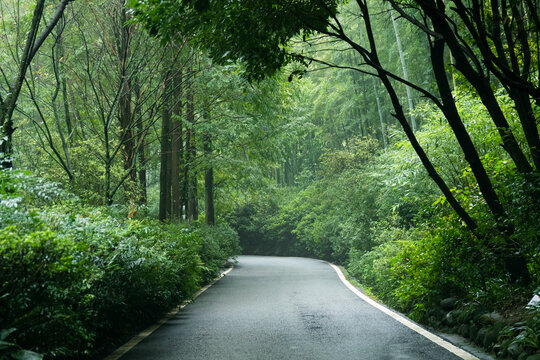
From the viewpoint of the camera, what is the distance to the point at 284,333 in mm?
6301

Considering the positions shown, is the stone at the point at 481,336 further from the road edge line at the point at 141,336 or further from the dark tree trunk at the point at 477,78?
the road edge line at the point at 141,336

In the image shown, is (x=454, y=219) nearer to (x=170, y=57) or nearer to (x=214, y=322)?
(x=214, y=322)

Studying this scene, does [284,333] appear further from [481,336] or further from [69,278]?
[69,278]

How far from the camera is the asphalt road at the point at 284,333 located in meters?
5.11

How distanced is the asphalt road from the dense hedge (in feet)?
1.57

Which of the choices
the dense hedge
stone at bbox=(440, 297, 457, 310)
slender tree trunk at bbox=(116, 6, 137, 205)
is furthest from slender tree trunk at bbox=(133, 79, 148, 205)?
stone at bbox=(440, 297, 457, 310)

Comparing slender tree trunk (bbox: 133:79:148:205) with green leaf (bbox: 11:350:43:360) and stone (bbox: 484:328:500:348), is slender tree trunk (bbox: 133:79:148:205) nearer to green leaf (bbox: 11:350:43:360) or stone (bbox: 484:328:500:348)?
green leaf (bbox: 11:350:43:360)

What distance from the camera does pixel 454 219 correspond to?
272 inches

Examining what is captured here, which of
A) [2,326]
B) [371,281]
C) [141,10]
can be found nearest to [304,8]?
[141,10]

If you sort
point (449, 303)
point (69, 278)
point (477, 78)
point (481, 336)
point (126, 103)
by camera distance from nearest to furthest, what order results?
point (69, 278)
point (481, 336)
point (477, 78)
point (449, 303)
point (126, 103)

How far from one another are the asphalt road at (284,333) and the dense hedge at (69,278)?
0.48 metres

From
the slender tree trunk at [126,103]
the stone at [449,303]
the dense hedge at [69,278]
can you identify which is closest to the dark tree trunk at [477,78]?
the stone at [449,303]

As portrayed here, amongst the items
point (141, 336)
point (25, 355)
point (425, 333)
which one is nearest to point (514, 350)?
point (425, 333)

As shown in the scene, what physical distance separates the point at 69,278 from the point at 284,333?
3322mm
